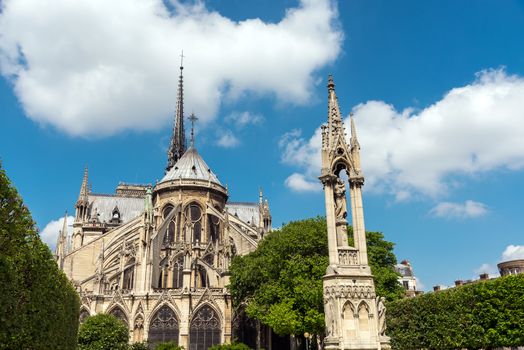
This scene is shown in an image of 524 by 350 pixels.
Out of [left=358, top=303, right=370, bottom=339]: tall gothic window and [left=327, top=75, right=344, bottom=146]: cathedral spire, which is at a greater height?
[left=327, top=75, right=344, bottom=146]: cathedral spire

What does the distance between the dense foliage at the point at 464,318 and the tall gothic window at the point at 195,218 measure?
31697 mm

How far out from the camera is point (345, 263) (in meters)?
14.8

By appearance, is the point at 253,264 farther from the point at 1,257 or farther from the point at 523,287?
the point at 1,257

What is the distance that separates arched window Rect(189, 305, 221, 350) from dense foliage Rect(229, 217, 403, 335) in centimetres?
848

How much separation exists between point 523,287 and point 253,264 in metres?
20.7

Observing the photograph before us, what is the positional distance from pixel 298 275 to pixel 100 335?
50.4ft

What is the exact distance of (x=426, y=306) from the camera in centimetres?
3006

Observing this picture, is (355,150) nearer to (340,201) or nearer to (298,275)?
(340,201)

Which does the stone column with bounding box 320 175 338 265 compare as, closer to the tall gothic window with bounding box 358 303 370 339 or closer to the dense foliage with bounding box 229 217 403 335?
the tall gothic window with bounding box 358 303 370 339

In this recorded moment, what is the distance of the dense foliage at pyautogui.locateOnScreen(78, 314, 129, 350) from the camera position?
35656 millimetres

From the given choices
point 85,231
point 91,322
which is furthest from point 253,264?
point 85,231

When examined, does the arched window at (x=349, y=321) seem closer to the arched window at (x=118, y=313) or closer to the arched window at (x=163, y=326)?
the arched window at (x=163, y=326)

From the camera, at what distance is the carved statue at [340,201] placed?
1617 centimetres

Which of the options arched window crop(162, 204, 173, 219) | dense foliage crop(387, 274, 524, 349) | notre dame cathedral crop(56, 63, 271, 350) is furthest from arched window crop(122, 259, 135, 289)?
dense foliage crop(387, 274, 524, 349)
